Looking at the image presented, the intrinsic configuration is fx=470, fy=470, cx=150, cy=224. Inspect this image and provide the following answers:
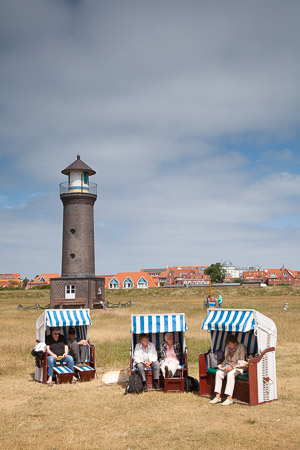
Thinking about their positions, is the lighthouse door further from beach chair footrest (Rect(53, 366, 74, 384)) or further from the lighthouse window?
beach chair footrest (Rect(53, 366, 74, 384))

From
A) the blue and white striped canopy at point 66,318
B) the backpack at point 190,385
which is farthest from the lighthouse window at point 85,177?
the backpack at point 190,385

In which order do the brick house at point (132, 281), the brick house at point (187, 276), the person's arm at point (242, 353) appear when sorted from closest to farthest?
the person's arm at point (242, 353) < the brick house at point (132, 281) < the brick house at point (187, 276)

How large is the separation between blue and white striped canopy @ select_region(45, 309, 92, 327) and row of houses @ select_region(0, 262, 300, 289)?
327ft

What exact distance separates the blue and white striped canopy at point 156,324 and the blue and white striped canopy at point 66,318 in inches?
85.0

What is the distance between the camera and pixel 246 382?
984cm

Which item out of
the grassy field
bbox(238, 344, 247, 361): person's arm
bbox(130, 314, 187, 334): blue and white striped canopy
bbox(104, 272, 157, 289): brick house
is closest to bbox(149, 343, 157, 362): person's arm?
bbox(130, 314, 187, 334): blue and white striped canopy

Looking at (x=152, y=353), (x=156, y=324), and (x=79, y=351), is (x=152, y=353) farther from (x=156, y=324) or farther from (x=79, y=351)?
(x=79, y=351)

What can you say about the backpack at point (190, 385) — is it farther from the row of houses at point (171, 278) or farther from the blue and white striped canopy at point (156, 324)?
the row of houses at point (171, 278)

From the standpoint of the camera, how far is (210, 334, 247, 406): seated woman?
993 centimetres

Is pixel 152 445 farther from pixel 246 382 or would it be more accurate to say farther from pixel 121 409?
pixel 246 382

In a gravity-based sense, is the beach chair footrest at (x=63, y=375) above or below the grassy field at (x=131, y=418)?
above

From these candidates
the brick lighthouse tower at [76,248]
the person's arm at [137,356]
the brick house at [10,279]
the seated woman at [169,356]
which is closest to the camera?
the seated woman at [169,356]

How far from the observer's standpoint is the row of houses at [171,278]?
4717 inches

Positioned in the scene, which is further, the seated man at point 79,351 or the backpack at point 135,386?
the seated man at point 79,351
